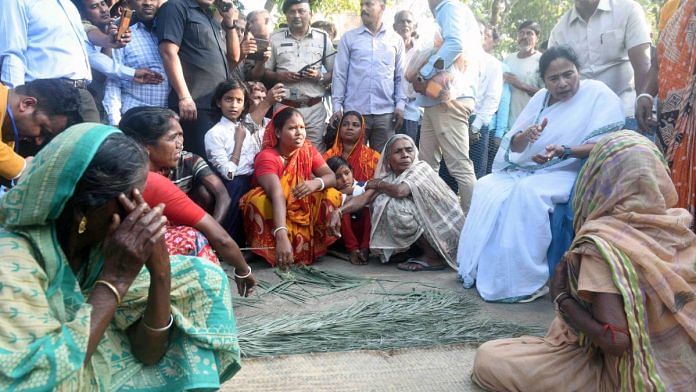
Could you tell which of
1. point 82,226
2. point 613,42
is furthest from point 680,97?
point 82,226

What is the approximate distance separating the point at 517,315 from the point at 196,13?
11.1 feet

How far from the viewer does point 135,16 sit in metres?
5.20

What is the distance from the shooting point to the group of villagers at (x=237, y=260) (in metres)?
1.71

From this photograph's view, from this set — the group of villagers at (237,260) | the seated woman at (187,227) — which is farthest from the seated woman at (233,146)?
the seated woman at (187,227)

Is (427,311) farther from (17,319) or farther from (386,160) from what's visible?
(17,319)

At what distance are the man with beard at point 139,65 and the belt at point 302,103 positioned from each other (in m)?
1.28

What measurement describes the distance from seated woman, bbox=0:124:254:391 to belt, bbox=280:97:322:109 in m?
3.97

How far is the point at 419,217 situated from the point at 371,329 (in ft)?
6.05

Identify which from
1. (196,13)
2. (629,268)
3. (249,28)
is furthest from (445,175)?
(629,268)

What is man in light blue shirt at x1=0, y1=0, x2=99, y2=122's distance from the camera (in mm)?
4035

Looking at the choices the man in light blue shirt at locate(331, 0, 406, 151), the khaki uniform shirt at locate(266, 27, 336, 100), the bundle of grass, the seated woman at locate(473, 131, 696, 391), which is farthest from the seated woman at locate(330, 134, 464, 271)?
the seated woman at locate(473, 131, 696, 391)

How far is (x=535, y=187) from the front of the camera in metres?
4.29

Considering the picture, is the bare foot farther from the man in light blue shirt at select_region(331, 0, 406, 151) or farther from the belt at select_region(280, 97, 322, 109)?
the belt at select_region(280, 97, 322, 109)

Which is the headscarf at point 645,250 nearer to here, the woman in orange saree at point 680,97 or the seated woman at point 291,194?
the woman in orange saree at point 680,97
